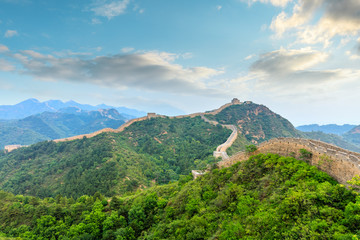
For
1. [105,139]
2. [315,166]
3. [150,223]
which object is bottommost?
[150,223]

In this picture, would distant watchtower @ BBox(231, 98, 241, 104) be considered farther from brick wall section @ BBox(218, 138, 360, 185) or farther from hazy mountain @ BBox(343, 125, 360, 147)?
hazy mountain @ BBox(343, 125, 360, 147)

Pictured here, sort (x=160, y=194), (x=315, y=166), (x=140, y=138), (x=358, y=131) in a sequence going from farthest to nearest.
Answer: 1. (x=358, y=131)
2. (x=140, y=138)
3. (x=160, y=194)
4. (x=315, y=166)

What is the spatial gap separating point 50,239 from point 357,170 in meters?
33.7

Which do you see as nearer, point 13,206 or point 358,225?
point 358,225

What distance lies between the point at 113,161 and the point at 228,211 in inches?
1634

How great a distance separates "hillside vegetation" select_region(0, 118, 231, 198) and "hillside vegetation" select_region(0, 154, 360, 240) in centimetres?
1351

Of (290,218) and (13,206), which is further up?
(290,218)

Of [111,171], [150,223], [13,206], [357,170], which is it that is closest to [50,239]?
[13,206]

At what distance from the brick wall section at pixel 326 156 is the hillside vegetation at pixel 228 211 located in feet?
2.86

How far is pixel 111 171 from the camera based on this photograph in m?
45.2

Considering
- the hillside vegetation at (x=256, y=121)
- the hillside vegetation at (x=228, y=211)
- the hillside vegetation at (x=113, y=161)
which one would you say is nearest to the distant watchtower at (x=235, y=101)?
the hillside vegetation at (x=256, y=121)

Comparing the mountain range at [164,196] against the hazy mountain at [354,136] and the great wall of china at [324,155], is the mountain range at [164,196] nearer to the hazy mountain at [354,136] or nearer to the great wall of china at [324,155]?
the great wall of china at [324,155]

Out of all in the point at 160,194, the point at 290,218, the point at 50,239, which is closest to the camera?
the point at 290,218

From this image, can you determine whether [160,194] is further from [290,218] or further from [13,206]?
[13,206]
